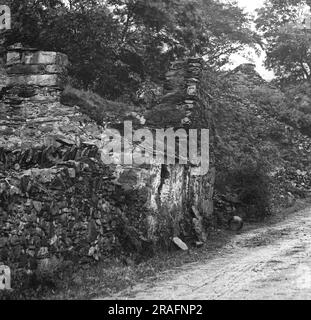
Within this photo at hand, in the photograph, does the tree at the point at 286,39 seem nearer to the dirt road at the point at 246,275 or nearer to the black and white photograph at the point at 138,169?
the black and white photograph at the point at 138,169

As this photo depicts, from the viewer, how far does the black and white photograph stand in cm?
738

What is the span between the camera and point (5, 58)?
14852 mm

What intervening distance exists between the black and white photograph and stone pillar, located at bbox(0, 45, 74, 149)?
4cm

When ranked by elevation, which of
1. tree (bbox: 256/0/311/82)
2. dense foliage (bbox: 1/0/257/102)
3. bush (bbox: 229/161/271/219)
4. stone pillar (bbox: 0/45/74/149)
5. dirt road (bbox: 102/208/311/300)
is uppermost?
tree (bbox: 256/0/311/82)

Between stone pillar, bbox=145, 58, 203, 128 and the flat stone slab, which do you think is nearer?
the flat stone slab

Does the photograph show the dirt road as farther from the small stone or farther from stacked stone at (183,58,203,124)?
stacked stone at (183,58,203,124)

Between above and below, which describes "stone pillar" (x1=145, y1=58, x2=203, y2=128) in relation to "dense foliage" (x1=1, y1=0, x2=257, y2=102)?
below

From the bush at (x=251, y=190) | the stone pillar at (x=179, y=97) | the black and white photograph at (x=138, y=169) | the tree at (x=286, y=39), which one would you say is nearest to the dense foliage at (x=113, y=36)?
the black and white photograph at (x=138, y=169)

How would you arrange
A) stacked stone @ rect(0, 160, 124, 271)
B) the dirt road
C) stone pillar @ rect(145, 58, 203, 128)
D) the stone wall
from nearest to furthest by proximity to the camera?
the dirt road, stacked stone @ rect(0, 160, 124, 271), the stone wall, stone pillar @ rect(145, 58, 203, 128)

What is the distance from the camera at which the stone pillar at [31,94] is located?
13180 millimetres

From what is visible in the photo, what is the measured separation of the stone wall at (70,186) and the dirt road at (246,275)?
1.33m

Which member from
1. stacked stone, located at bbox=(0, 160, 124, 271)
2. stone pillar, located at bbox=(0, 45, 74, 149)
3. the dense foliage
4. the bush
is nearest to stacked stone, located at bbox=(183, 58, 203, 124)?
the dense foliage

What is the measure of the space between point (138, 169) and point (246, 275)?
3.74 m

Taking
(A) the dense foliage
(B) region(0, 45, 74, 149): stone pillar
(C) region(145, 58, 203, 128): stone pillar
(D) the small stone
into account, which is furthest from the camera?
(A) the dense foliage
